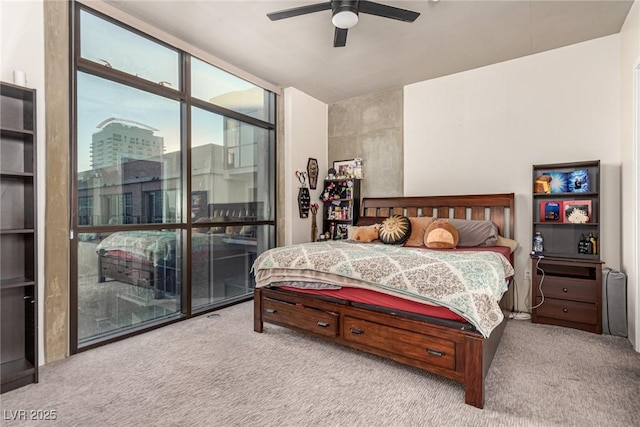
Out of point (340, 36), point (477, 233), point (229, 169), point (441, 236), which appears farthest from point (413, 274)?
point (229, 169)

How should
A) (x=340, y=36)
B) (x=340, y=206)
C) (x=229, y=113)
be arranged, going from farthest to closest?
(x=340, y=206)
(x=229, y=113)
(x=340, y=36)

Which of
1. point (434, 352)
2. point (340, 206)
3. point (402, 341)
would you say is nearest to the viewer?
point (434, 352)

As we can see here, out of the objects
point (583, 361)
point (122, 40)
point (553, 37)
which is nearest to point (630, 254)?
point (583, 361)

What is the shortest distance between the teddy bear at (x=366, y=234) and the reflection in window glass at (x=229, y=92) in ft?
7.03

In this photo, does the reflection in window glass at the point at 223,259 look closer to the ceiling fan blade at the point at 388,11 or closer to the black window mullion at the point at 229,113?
the black window mullion at the point at 229,113

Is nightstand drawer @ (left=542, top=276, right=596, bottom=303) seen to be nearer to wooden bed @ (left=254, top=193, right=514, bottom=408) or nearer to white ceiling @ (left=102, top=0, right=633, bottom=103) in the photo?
wooden bed @ (left=254, top=193, right=514, bottom=408)

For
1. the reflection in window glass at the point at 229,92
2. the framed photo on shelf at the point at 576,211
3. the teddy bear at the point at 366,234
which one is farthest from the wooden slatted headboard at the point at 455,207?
the reflection in window glass at the point at 229,92

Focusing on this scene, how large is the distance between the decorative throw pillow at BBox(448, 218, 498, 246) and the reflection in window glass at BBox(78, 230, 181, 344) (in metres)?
3.15

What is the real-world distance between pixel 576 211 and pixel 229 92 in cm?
419

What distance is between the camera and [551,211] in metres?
3.39

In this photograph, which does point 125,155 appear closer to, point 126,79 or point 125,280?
point 126,79

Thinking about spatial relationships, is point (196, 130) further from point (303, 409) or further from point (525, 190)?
point (525, 190)

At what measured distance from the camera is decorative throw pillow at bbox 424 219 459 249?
3203mm

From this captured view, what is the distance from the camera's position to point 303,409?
1853 millimetres
